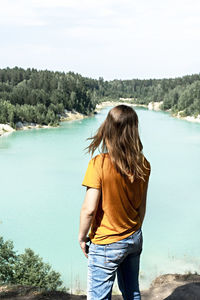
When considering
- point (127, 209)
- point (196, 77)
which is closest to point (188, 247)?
point (127, 209)

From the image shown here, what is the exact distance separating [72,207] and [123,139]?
16741 millimetres

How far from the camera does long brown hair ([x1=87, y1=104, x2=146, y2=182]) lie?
2510mm

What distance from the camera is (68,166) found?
29375 mm

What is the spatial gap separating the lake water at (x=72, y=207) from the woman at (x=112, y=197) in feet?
24.3

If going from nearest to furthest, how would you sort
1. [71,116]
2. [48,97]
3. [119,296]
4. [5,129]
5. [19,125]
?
1. [119,296]
2. [5,129]
3. [19,125]
4. [48,97]
5. [71,116]

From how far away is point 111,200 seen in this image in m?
2.54

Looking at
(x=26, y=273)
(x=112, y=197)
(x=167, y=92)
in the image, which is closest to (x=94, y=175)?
(x=112, y=197)

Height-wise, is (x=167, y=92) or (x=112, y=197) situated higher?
(x=167, y=92)

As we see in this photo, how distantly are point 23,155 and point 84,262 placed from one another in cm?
2348

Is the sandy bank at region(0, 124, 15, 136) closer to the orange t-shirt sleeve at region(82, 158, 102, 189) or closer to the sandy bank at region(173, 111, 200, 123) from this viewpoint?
the sandy bank at region(173, 111, 200, 123)

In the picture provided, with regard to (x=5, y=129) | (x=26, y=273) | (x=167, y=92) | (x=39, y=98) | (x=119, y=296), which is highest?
(x=167, y=92)

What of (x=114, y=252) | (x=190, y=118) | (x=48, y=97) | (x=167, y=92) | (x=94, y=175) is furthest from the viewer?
(x=167, y=92)

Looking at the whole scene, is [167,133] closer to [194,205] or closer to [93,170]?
[194,205]

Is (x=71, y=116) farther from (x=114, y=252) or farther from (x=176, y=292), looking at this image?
(x=114, y=252)
